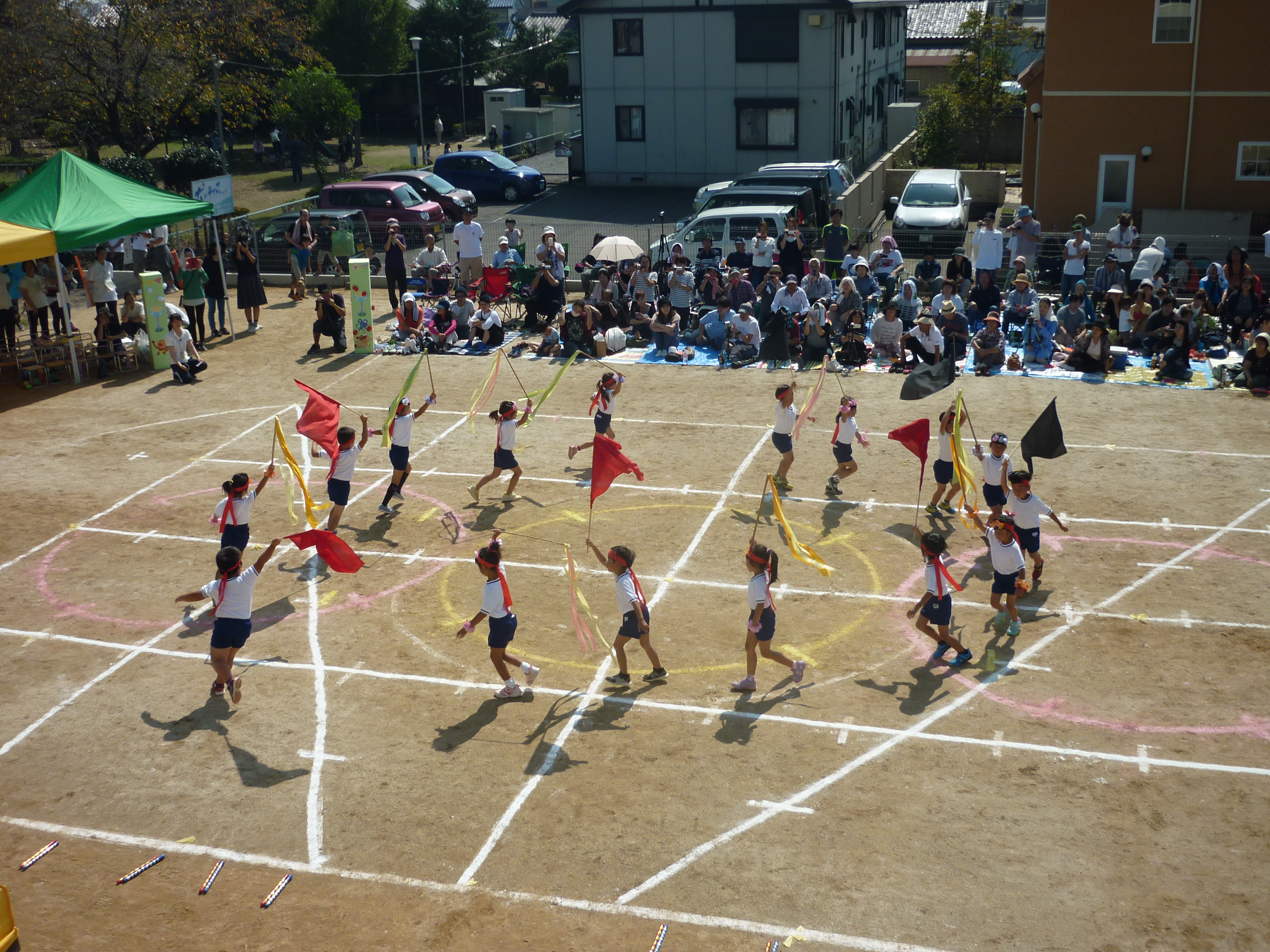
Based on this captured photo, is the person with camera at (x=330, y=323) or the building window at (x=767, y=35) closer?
the person with camera at (x=330, y=323)

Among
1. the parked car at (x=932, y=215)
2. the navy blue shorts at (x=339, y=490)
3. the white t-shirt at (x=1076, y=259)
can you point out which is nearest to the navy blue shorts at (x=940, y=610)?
the navy blue shorts at (x=339, y=490)

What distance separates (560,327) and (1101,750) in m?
14.6

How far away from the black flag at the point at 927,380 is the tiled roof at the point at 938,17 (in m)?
53.4

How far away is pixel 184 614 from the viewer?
12812mm

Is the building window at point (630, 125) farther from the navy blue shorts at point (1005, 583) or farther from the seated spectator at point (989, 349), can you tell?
the navy blue shorts at point (1005, 583)

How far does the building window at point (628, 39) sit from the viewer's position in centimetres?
3912

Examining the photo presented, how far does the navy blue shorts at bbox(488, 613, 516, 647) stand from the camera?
10688 mm

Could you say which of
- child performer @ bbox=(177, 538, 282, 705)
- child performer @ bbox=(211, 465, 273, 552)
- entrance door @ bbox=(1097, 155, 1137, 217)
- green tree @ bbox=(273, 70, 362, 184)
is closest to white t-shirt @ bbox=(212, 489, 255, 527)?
child performer @ bbox=(211, 465, 273, 552)

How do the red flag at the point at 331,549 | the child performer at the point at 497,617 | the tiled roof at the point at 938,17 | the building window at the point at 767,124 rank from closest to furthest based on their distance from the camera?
1. the child performer at the point at 497,617
2. the red flag at the point at 331,549
3. the building window at the point at 767,124
4. the tiled roof at the point at 938,17

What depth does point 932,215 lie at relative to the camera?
2783 cm

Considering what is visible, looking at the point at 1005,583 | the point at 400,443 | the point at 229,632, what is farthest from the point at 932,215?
the point at 229,632

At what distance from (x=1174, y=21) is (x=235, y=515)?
2362cm

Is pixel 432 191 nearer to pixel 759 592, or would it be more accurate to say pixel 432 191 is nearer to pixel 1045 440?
pixel 1045 440

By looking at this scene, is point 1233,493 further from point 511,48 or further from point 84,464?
point 511,48
